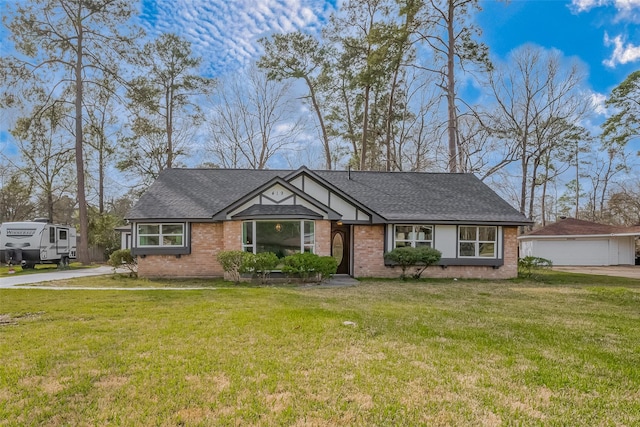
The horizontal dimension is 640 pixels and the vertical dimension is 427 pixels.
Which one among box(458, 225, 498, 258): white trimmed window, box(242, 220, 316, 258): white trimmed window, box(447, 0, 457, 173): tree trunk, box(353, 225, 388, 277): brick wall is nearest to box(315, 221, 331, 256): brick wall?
box(242, 220, 316, 258): white trimmed window

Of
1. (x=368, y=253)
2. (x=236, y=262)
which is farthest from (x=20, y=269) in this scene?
(x=368, y=253)

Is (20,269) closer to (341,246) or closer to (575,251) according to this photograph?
(341,246)

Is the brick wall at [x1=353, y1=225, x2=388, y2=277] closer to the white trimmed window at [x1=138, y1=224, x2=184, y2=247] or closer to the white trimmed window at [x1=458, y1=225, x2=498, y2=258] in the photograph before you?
the white trimmed window at [x1=458, y1=225, x2=498, y2=258]

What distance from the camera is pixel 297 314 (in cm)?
691

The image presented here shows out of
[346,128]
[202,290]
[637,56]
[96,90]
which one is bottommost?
[202,290]

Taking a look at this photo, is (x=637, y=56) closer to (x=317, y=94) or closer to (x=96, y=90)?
(x=317, y=94)

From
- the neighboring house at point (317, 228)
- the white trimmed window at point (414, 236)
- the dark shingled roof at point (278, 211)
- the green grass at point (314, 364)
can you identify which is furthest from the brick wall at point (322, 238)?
the green grass at point (314, 364)

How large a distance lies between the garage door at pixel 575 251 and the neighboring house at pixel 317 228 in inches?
503

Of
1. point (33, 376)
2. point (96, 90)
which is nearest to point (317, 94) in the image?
point (96, 90)

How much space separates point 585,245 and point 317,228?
21.5m

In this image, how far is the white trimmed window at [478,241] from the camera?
47.9 ft

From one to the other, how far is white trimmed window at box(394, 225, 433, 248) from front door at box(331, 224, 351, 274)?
2.08 metres

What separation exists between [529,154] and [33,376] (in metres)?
29.4

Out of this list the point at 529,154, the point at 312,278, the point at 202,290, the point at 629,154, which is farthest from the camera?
the point at 629,154
